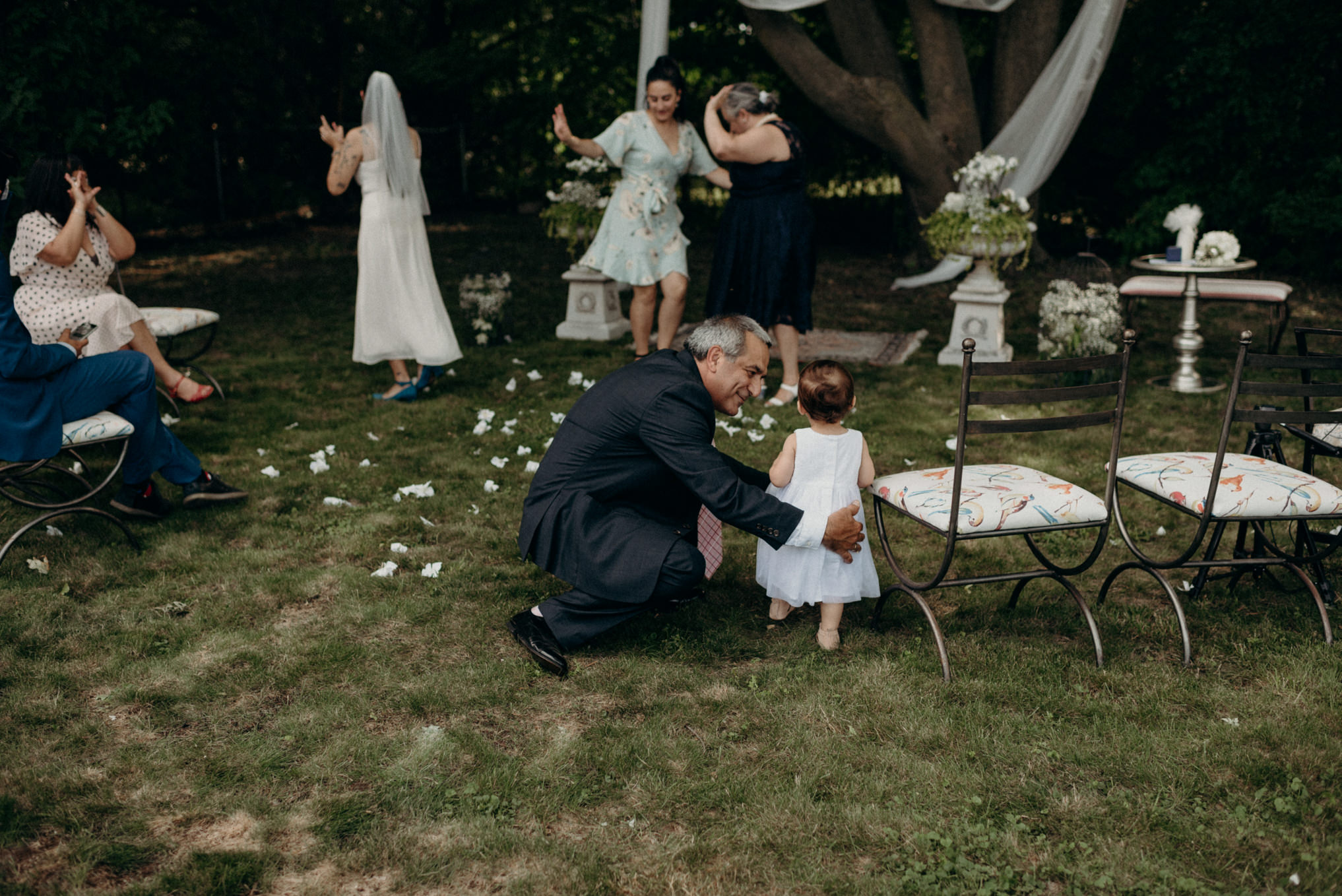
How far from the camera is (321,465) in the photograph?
16.9ft

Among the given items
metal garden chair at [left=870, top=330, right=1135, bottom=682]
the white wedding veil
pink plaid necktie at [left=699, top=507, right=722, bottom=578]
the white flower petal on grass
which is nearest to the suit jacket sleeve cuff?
metal garden chair at [left=870, top=330, right=1135, bottom=682]

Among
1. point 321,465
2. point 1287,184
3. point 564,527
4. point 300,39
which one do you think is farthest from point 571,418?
point 300,39

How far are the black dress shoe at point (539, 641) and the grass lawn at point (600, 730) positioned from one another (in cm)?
5

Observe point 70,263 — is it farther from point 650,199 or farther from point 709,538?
point 709,538

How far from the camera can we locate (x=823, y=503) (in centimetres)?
338

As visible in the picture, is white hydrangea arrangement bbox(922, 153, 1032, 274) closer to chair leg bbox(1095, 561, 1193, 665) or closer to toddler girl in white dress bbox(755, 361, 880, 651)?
chair leg bbox(1095, 561, 1193, 665)

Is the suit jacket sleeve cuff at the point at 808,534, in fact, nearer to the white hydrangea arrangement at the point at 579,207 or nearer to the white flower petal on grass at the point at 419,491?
the white flower petal on grass at the point at 419,491

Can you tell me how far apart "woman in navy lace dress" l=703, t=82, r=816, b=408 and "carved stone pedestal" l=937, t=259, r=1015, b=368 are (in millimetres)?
1398

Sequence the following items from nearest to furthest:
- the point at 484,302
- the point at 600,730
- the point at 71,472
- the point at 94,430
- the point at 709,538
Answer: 1. the point at 600,730
2. the point at 709,538
3. the point at 94,430
4. the point at 71,472
5. the point at 484,302

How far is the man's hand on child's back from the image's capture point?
3.26 metres

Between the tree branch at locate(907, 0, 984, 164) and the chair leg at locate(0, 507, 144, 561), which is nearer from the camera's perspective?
the chair leg at locate(0, 507, 144, 561)

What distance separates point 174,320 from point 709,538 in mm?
4041

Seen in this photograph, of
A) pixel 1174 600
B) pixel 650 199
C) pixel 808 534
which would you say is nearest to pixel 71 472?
pixel 808 534

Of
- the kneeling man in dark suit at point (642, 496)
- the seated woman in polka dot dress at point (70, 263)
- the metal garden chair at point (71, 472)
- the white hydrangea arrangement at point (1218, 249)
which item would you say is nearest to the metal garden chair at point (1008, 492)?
the kneeling man in dark suit at point (642, 496)
